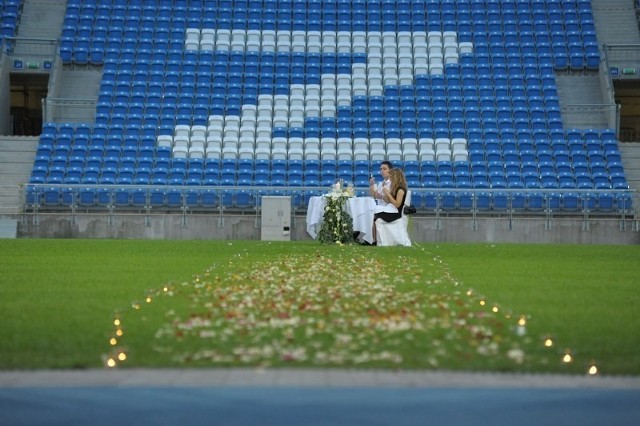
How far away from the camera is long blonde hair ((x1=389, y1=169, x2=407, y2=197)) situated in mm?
22688

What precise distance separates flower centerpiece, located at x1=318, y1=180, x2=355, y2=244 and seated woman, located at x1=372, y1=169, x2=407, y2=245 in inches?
55.6

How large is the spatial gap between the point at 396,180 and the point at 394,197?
0.46 meters

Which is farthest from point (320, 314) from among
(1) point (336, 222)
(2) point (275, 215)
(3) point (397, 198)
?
(2) point (275, 215)

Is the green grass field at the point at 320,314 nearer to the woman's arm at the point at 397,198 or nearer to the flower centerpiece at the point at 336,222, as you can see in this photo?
the woman's arm at the point at 397,198

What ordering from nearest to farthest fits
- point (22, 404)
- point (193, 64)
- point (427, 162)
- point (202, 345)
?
point (22, 404) → point (202, 345) → point (427, 162) → point (193, 64)

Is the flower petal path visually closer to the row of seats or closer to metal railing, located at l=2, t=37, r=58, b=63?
the row of seats

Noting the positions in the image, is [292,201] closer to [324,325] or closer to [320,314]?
[320,314]

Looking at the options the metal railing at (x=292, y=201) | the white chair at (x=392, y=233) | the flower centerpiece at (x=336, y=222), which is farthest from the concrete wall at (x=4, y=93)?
the white chair at (x=392, y=233)

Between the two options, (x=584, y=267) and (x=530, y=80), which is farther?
(x=530, y=80)

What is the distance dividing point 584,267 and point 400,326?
A: 9.13 m

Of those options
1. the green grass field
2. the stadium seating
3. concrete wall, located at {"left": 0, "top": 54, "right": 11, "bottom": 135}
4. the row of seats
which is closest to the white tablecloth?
the row of seats

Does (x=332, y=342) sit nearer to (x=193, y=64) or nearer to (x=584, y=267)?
(x=584, y=267)

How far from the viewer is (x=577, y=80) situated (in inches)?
1487

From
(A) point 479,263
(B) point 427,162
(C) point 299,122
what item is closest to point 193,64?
(C) point 299,122
